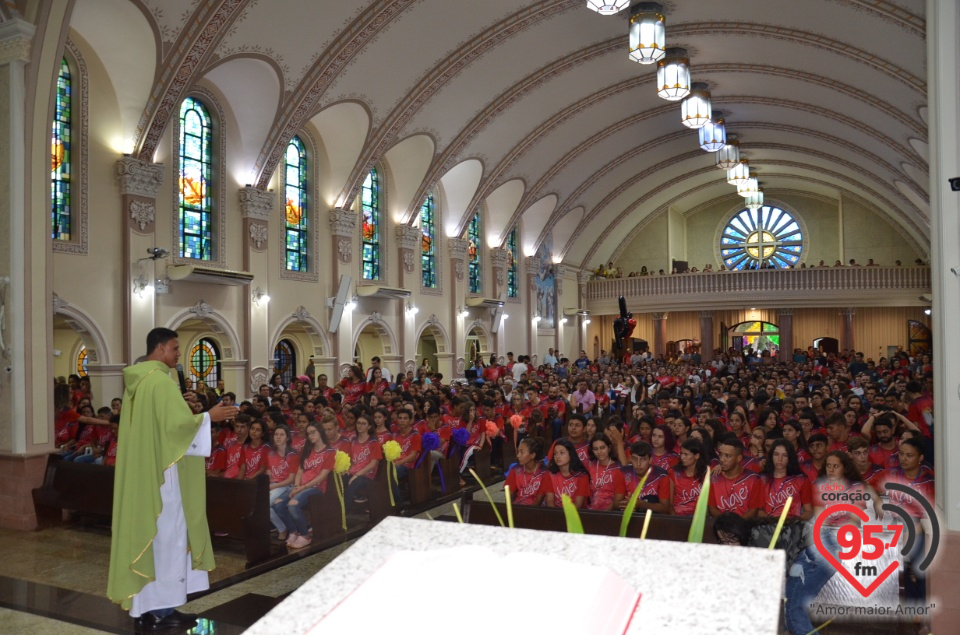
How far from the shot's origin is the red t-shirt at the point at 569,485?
617cm

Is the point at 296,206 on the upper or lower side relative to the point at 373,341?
upper

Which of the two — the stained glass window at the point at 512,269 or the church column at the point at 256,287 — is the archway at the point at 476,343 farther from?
A: the church column at the point at 256,287

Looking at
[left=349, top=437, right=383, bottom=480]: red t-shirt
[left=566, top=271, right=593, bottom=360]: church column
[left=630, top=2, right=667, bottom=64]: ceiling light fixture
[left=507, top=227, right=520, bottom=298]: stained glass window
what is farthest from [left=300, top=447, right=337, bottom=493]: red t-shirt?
[left=566, top=271, right=593, bottom=360]: church column

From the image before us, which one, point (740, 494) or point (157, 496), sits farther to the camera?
point (740, 494)

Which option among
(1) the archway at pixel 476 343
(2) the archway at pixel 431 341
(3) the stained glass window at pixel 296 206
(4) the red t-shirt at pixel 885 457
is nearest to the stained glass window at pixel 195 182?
(3) the stained glass window at pixel 296 206

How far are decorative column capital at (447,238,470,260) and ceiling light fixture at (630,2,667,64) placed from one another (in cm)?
892

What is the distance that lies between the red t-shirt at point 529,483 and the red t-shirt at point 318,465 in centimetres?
188

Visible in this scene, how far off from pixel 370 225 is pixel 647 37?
27.1 ft

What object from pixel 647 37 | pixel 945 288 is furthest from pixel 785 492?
pixel 647 37

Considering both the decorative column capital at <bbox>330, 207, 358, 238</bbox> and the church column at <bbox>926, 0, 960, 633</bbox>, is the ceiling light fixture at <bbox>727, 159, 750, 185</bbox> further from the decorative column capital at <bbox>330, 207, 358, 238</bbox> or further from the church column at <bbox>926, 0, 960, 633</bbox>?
the church column at <bbox>926, 0, 960, 633</bbox>

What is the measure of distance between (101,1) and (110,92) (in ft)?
5.41

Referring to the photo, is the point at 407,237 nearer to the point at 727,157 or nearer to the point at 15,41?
the point at 727,157

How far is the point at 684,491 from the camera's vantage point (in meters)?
5.93

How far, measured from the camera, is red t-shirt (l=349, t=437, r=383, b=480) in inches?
Answer: 319
